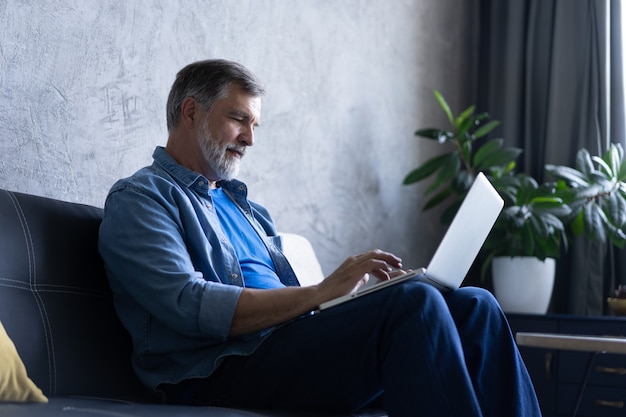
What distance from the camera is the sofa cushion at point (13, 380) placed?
4.72ft

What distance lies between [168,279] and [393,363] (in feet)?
1.46

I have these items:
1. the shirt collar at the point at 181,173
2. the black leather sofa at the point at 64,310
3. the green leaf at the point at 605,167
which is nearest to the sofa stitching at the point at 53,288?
the black leather sofa at the point at 64,310

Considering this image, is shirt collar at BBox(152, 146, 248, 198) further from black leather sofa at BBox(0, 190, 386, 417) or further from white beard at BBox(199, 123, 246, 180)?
black leather sofa at BBox(0, 190, 386, 417)

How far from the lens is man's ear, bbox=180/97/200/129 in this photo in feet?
6.88

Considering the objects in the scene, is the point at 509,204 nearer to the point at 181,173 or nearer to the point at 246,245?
the point at 246,245

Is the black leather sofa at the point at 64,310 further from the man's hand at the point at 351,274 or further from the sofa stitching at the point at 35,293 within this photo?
the man's hand at the point at 351,274

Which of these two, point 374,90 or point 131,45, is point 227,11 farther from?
point 374,90

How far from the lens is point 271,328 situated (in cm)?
178

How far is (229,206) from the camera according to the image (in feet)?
7.09

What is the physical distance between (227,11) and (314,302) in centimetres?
132

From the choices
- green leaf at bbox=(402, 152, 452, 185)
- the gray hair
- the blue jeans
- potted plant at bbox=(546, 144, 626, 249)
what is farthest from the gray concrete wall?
the blue jeans

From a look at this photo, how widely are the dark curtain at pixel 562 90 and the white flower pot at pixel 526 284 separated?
0.26 meters

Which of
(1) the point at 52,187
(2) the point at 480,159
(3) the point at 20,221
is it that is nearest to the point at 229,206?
(1) the point at 52,187

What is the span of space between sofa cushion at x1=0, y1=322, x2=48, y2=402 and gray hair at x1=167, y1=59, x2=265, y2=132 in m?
0.79
